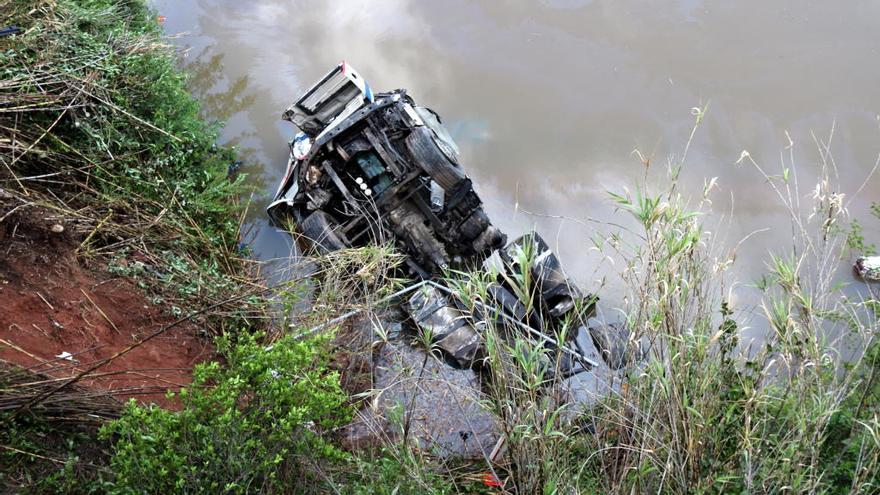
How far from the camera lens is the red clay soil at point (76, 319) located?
6.11 m

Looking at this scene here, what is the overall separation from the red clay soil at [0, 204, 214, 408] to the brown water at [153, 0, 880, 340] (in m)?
2.67

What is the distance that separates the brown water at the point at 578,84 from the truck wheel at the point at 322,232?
5.77 feet

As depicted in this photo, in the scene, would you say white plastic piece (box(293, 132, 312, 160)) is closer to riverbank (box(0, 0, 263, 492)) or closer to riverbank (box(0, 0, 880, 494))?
riverbank (box(0, 0, 263, 492))

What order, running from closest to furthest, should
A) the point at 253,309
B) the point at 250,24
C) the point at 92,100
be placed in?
the point at 253,309
the point at 92,100
the point at 250,24

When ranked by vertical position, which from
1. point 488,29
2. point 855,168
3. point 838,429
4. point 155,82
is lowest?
point 155,82

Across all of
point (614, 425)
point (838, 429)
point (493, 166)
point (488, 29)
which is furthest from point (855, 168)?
point (614, 425)

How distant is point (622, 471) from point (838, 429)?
1.60 metres

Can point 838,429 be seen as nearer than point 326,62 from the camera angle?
Yes

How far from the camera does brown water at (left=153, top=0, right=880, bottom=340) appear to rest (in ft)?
35.3

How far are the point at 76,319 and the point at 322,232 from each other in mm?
2629

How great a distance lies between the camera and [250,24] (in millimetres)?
13367

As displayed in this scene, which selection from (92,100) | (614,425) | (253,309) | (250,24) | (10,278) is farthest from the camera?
(250,24)

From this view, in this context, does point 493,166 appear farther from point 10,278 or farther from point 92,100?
point 10,278

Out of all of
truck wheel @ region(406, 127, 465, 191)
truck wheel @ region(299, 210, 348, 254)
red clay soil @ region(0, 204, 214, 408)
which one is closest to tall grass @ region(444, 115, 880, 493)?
red clay soil @ region(0, 204, 214, 408)
